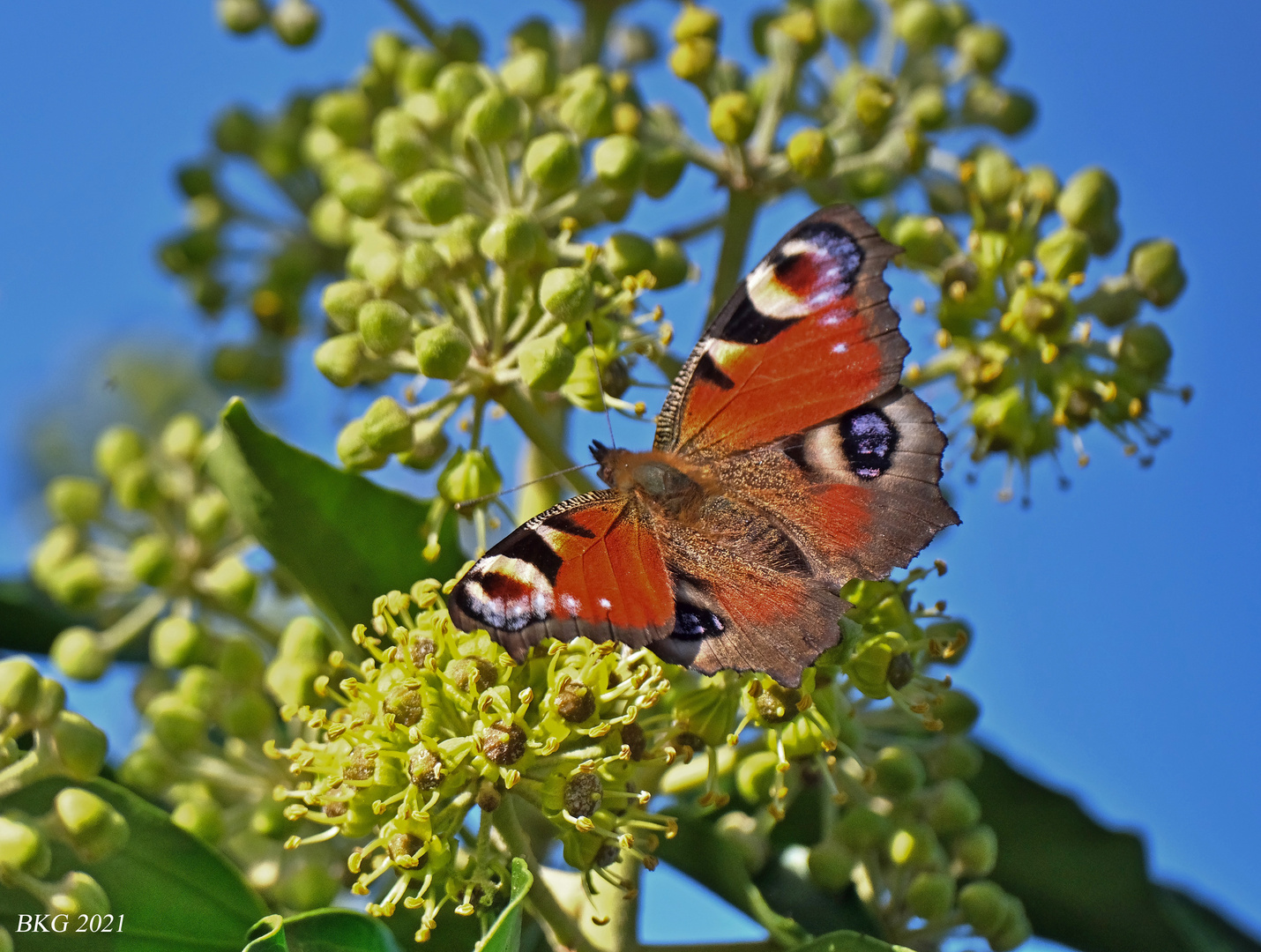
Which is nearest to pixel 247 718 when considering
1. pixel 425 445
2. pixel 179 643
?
pixel 179 643

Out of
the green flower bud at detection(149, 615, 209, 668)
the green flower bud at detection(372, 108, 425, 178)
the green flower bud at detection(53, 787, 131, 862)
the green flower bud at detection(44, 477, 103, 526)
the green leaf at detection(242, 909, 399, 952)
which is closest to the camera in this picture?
the green leaf at detection(242, 909, 399, 952)

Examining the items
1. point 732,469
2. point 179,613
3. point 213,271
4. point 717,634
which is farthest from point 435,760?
point 213,271

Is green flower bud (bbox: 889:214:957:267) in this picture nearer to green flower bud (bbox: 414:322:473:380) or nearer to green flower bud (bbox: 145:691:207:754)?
green flower bud (bbox: 414:322:473:380)

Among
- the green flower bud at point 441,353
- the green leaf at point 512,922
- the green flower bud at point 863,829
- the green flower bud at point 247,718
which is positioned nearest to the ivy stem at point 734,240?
the green flower bud at point 441,353

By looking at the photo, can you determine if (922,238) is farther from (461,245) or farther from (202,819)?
(202,819)

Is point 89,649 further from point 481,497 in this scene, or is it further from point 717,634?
point 717,634

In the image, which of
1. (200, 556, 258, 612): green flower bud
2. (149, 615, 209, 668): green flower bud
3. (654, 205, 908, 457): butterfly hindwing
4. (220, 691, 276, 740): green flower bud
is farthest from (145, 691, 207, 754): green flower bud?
(654, 205, 908, 457): butterfly hindwing

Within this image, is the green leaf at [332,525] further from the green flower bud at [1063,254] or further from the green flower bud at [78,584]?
the green flower bud at [1063,254]
